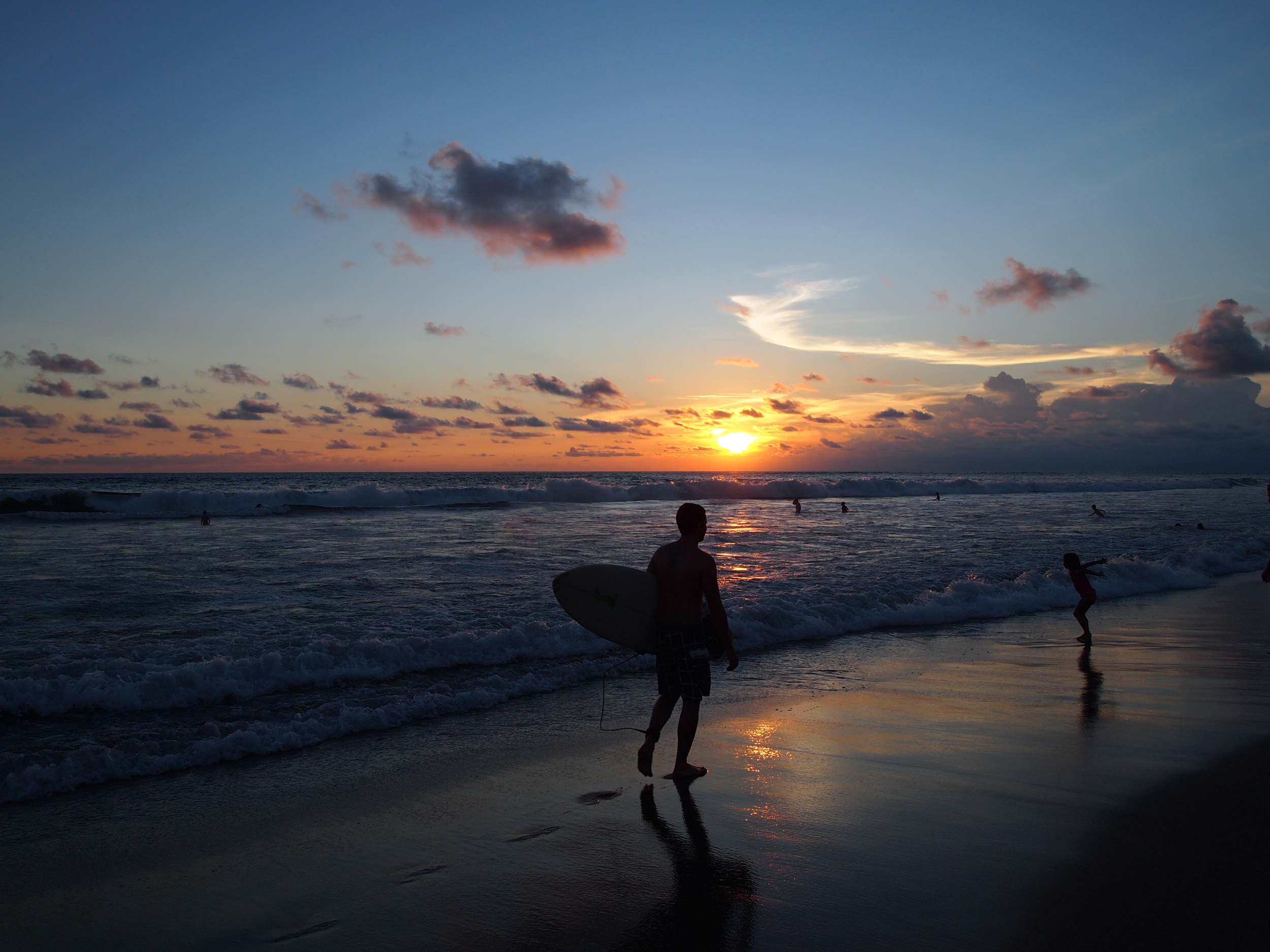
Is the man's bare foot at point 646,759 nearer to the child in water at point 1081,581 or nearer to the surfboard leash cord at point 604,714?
the surfboard leash cord at point 604,714

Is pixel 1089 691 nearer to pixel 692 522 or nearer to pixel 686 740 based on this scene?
pixel 686 740

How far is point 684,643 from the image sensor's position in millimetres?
5438

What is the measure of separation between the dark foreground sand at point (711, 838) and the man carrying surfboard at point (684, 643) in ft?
1.15

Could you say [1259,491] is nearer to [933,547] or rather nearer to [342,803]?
[933,547]

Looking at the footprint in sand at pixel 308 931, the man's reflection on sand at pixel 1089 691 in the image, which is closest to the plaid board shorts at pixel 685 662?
the footprint in sand at pixel 308 931

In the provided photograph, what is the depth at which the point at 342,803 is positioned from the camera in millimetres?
5258

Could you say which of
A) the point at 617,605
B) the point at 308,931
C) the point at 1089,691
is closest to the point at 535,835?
the point at 308,931

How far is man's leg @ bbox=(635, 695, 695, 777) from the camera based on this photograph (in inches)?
215

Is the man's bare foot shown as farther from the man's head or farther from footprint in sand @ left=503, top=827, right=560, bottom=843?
the man's head

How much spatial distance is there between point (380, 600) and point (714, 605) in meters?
8.87

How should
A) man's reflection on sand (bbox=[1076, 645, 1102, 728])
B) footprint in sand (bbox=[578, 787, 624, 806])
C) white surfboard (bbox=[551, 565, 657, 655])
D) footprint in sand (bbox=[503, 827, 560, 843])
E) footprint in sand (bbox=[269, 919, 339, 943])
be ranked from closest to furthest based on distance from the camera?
footprint in sand (bbox=[269, 919, 339, 943]) < footprint in sand (bbox=[503, 827, 560, 843]) < footprint in sand (bbox=[578, 787, 624, 806]) < white surfboard (bbox=[551, 565, 657, 655]) < man's reflection on sand (bbox=[1076, 645, 1102, 728])

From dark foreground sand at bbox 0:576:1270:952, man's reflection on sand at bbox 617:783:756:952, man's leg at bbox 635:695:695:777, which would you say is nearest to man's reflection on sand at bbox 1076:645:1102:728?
dark foreground sand at bbox 0:576:1270:952

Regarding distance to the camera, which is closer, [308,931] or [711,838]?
[308,931]

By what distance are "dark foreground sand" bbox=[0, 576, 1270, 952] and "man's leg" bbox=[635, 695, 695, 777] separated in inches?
6.5
